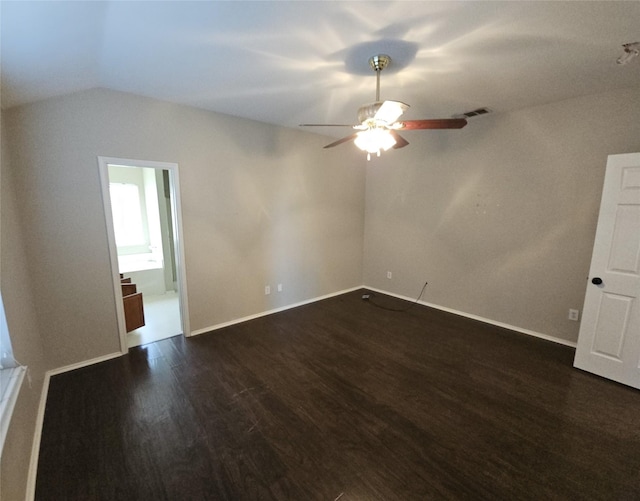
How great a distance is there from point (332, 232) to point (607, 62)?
3.38 m

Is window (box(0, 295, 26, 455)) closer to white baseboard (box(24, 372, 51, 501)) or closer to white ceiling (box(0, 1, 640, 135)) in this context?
white baseboard (box(24, 372, 51, 501))

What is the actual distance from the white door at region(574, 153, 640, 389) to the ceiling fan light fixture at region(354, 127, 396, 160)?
202 centimetres

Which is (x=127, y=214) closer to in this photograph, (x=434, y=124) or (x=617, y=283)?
(x=434, y=124)

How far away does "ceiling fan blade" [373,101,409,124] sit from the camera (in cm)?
178

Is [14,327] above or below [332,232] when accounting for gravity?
below

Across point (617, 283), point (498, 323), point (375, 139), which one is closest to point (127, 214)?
point (375, 139)

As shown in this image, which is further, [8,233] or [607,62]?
[607,62]

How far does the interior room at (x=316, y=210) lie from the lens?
1.58 m

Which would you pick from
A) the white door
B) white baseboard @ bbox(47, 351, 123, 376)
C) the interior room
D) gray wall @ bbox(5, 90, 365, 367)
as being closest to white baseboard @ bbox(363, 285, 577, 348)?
the interior room

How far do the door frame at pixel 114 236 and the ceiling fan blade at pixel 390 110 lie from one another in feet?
7.38

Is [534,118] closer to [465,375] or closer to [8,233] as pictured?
[465,375]

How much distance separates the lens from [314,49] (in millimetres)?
1864

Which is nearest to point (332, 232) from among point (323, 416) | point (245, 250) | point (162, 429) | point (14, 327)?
point (245, 250)

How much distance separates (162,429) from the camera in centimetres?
191
